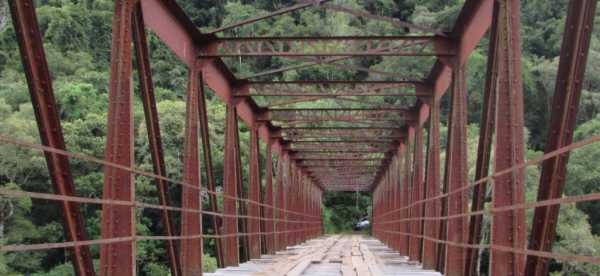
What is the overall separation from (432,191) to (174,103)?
3127cm

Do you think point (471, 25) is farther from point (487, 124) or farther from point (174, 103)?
point (174, 103)

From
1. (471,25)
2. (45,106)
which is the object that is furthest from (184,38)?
(45,106)

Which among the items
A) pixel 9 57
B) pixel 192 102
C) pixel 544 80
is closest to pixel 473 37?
pixel 192 102

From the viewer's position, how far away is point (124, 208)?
7.26 m

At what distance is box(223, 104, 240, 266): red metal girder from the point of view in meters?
13.7

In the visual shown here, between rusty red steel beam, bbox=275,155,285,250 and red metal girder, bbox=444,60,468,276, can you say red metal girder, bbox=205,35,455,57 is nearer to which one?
red metal girder, bbox=444,60,468,276

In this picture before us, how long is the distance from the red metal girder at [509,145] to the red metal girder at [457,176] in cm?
310

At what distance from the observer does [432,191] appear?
14.3 meters

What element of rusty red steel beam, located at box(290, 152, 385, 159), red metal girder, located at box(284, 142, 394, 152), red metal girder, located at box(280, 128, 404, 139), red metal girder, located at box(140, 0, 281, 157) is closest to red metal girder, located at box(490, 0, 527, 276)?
red metal girder, located at box(140, 0, 281, 157)

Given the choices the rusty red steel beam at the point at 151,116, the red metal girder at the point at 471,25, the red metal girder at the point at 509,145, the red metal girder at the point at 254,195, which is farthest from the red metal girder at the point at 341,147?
the red metal girder at the point at 509,145

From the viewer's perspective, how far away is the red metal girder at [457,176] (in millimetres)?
10695

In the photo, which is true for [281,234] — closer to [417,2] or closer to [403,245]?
[403,245]

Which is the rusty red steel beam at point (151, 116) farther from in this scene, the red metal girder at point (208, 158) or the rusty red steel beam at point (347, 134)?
the rusty red steel beam at point (347, 134)

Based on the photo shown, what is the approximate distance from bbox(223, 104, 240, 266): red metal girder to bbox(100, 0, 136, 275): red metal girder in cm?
606
